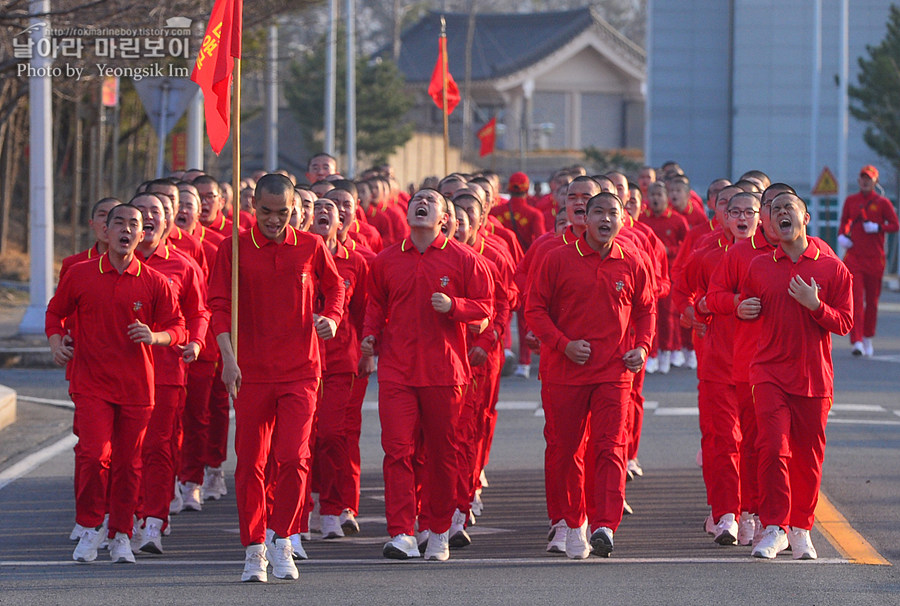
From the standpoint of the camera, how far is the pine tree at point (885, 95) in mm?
36219

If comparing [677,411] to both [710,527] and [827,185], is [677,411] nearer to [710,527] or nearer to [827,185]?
[710,527]

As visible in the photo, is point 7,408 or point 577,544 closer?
point 577,544

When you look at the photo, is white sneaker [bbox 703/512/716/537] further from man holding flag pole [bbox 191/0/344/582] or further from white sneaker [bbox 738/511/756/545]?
man holding flag pole [bbox 191/0/344/582]

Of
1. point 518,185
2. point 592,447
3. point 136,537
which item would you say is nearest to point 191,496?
point 136,537

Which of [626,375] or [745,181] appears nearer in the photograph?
[626,375]

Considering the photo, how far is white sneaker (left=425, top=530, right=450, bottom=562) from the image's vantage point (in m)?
8.30

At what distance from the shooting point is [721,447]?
882cm

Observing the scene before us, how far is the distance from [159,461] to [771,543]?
3.38 metres

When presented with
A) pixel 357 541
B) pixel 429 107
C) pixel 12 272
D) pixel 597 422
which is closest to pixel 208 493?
pixel 357 541

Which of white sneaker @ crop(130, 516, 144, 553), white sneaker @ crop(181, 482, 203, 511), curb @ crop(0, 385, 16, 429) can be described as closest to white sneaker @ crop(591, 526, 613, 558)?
white sneaker @ crop(130, 516, 144, 553)

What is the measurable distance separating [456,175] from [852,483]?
3.73 m

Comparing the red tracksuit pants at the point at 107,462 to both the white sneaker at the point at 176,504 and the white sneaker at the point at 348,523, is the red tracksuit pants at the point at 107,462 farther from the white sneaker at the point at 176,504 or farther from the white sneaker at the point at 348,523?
the white sneaker at the point at 176,504

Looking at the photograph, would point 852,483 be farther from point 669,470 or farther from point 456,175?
point 456,175

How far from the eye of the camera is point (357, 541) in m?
8.95
